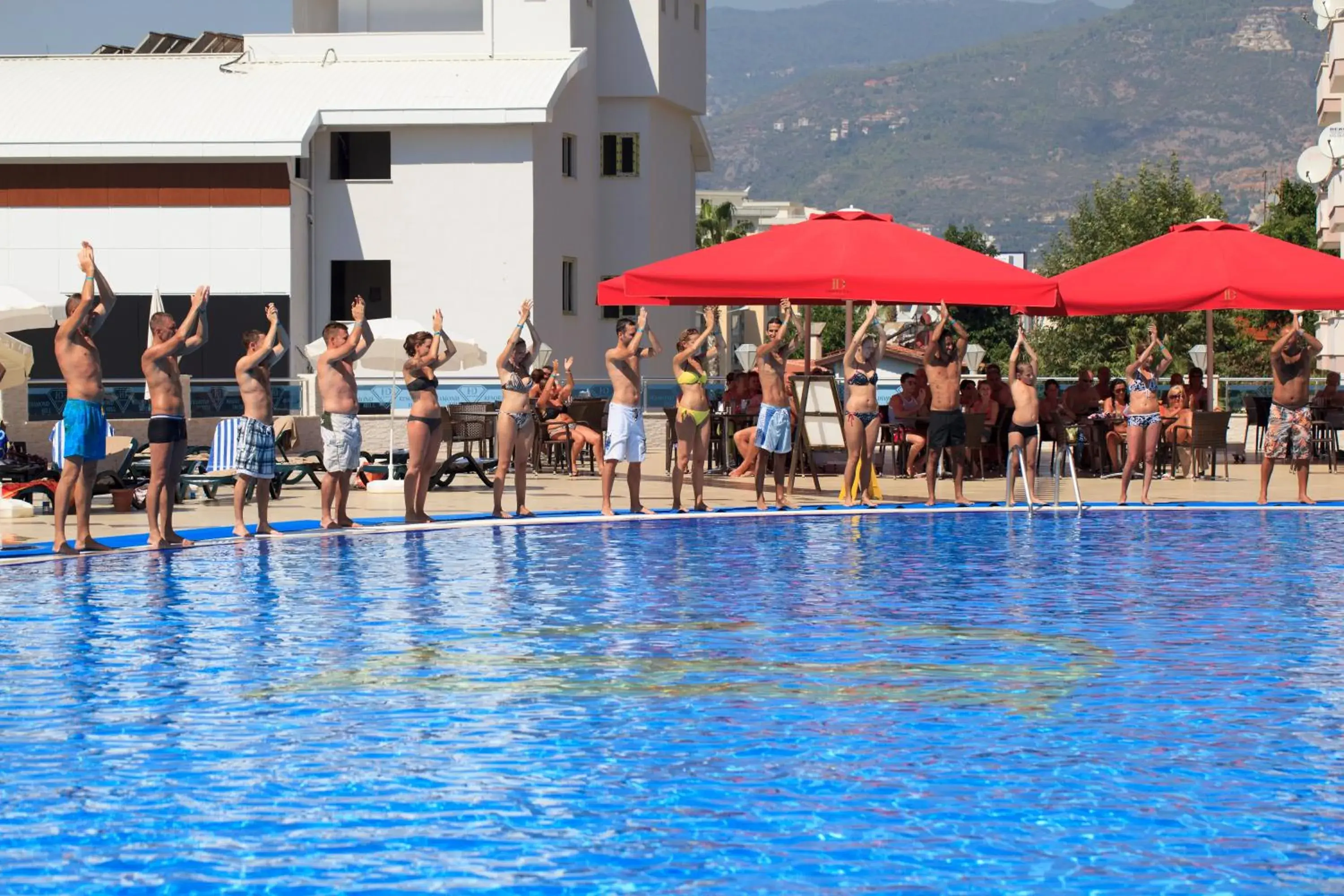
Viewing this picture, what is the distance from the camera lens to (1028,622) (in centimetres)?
1089

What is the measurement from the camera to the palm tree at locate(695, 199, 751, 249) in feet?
324

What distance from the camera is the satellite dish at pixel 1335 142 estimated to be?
135 feet

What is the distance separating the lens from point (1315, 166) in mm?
44938

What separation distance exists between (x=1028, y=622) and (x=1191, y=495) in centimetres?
1000

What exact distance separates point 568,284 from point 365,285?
4512mm

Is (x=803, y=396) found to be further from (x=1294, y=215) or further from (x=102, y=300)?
(x=1294, y=215)

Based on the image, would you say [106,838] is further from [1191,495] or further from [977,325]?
[977,325]

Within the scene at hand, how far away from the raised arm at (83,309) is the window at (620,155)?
27725 millimetres

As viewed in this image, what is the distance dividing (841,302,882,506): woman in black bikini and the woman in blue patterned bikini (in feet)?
8.58

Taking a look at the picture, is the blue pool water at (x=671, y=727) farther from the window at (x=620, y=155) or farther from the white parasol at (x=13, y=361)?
the window at (x=620, y=155)

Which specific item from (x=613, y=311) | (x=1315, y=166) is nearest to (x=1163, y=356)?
(x=613, y=311)

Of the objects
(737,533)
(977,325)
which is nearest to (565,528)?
(737,533)

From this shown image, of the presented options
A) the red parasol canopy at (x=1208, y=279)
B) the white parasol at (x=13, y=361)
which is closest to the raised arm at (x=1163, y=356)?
the red parasol canopy at (x=1208, y=279)

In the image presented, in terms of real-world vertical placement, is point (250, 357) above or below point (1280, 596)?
above
